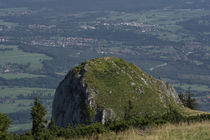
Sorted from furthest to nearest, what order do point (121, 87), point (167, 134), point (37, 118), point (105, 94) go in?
point (121, 87)
point (105, 94)
point (37, 118)
point (167, 134)

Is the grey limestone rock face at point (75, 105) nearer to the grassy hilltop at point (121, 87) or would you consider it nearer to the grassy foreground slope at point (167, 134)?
the grassy hilltop at point (121, 87)

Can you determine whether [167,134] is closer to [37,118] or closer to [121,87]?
[37,118]

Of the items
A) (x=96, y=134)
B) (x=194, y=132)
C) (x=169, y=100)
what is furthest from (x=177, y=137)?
(x=169, y=100)

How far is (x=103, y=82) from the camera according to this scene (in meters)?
39.8

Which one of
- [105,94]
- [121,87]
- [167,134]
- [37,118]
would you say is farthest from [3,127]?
[121,87]

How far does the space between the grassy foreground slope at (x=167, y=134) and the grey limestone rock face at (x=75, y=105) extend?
11.1 meters

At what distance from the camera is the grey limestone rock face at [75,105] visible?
117 feet

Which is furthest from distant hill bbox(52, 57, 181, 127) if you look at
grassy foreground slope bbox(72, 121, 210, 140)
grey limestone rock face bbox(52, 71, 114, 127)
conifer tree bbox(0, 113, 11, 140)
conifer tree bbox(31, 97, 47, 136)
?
conifer tree bbox(0, 113, 11, 140)

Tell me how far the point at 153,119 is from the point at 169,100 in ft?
52.3

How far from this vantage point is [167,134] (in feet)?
68.3

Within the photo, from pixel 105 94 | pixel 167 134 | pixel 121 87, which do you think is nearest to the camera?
pixel 167 134

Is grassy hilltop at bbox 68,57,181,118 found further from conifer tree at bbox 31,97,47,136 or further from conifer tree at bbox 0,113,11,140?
conifer tree at bbox 0,113,11,140

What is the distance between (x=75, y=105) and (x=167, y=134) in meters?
18.0

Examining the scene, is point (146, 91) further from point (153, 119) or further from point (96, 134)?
point (96, 134)
